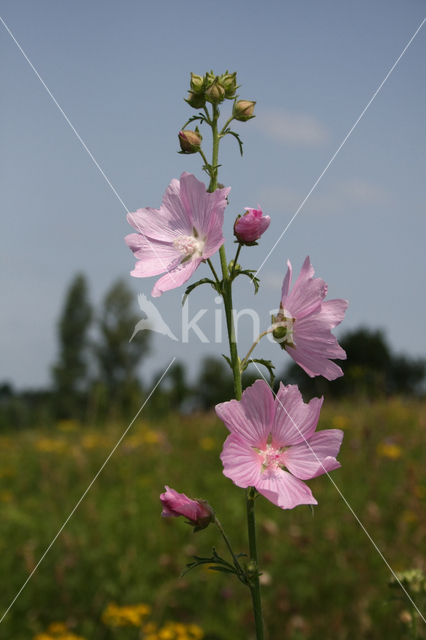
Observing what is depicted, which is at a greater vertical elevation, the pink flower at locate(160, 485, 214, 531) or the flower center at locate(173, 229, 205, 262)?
the flower center at locate(173, 229, 205, 262)

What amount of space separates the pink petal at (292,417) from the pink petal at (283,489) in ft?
0.27

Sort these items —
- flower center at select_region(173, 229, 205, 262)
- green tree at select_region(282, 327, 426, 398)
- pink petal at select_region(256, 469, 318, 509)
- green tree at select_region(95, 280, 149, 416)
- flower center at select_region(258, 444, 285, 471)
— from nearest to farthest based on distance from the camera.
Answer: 1. pink petal at select_region(256, 469, 318, 509)
2. flower center at select_region(258, 444, 285, 471)
3. flower center at select_region(173, 229, 205, 262)
4. green tree at select_region(282, 327, 426, 398)
5. green tree at select_region(95, 280, 149, 416)

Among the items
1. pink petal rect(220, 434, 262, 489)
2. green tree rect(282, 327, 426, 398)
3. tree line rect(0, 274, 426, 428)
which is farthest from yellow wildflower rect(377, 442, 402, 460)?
tree line rect(0, 274, 426, 428)

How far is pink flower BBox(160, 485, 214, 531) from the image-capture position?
52.6 inches

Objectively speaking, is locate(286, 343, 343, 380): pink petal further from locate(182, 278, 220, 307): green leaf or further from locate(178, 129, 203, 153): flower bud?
locate(178, 129, 203, 153): flower bud

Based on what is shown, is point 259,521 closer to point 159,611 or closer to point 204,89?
point 159,611

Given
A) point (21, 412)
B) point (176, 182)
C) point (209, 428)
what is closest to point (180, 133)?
point (176, 182)

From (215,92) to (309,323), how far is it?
61 cm

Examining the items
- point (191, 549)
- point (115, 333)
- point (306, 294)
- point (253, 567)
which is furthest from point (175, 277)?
point (115, 333)

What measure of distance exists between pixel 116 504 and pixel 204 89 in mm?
3729

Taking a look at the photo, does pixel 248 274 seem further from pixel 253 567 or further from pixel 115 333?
pixel 115 333

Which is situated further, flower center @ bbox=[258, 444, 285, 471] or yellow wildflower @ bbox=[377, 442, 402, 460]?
yellow wildflower @ bbox=[377, 442, 402, 460]

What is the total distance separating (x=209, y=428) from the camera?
6.65 m

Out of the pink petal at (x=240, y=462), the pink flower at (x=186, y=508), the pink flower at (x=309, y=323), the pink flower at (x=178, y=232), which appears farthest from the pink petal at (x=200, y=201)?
the pink flower at (x=186, y=508)
